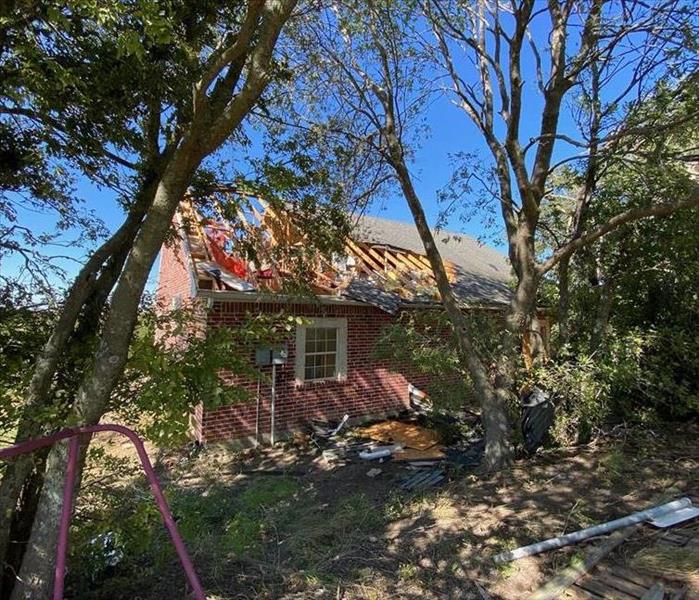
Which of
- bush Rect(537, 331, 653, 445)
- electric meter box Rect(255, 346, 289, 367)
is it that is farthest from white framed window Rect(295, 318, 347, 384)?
bush Rect(537, 331, 653, 445)

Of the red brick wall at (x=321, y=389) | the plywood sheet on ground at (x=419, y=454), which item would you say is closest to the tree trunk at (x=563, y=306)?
the plywood sheet on ground at (x=419, y=454)

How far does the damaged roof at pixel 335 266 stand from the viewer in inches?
257

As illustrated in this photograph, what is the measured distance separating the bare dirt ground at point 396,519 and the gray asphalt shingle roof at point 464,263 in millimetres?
4598

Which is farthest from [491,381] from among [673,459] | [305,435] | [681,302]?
[305,435]

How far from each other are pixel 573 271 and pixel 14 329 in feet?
28.3

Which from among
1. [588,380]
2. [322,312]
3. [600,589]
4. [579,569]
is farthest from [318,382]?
[600,589]

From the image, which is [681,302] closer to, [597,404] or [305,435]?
[597,404]

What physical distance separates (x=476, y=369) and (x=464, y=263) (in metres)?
11.0

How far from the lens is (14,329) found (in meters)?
3.97

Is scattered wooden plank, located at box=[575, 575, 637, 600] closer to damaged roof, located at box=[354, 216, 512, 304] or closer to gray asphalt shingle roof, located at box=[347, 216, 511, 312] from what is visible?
gray asphalt shingle roof, located at box=[347, 216, 511, 312]

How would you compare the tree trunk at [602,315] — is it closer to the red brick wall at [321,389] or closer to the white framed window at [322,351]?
the red brick wall at [321,389]

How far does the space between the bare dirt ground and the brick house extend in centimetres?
181

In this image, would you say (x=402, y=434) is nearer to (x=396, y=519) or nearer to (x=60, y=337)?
(x=396, y=519)

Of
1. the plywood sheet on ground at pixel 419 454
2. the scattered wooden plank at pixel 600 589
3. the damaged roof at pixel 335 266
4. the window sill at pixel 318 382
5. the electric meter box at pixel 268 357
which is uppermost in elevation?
the damaged roof at pixel 335 266
